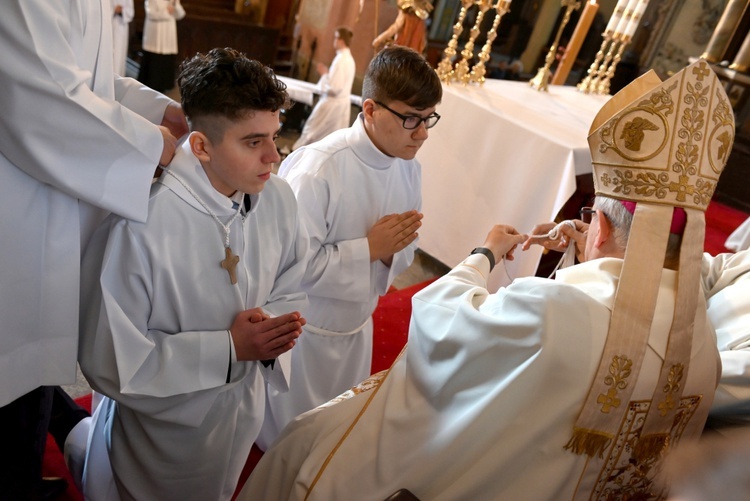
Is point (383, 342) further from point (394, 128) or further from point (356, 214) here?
point (394, 128)

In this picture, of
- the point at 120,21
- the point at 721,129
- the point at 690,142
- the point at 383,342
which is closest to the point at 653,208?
the point at 690,142

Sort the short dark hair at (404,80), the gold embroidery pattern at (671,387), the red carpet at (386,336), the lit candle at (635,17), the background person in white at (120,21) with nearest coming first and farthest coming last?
the gold embroidery pattern at (671,387) → the short dark hair at (404,80) → the red carpet at (386,336) → the lit candle at (635,17) → the background person in white at (120,21)

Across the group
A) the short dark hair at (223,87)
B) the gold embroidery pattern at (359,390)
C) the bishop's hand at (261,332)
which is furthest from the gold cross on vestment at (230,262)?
the gold embroidery pattern at (359,390)

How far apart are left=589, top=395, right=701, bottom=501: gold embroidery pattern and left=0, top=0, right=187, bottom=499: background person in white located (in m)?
1.41

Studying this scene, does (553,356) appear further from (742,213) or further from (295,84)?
(742,213)

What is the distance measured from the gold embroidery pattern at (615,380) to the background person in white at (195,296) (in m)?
0.87

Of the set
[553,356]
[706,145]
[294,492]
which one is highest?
[706,145]

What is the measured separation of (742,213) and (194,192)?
831 cm

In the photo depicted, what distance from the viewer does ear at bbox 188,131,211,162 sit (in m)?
1.61

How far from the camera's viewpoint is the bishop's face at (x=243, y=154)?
5.34 ft

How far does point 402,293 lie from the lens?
447 centimetres

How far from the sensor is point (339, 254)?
2.40 m

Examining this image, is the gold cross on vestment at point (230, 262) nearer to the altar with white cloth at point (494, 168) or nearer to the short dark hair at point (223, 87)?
the short dark hair at point (223, 87)

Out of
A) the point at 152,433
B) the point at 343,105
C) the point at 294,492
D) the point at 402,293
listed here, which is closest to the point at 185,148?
the point at 152,433
